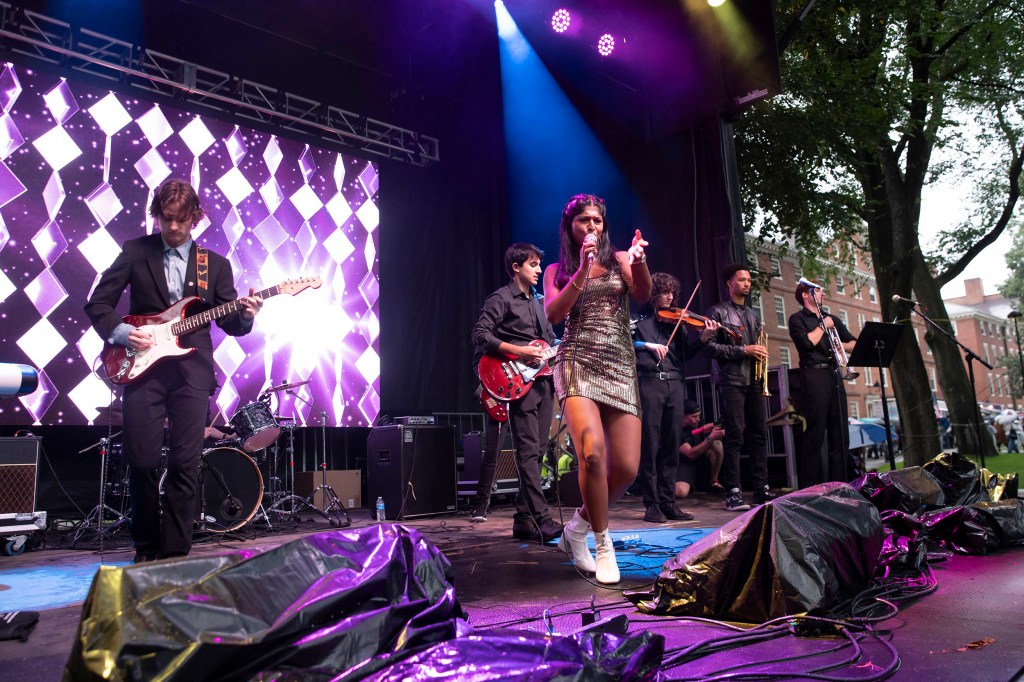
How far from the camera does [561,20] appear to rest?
29.9 feet

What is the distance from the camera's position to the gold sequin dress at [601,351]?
3479 millimetres

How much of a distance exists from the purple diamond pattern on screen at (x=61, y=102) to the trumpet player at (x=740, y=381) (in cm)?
712

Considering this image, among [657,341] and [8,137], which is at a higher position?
[8,137]

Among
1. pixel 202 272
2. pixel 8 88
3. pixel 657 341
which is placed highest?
pixel 8 88

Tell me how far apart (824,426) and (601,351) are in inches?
176

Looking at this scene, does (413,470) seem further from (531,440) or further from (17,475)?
(17,475)

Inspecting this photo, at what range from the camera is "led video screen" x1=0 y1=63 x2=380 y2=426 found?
7.16m

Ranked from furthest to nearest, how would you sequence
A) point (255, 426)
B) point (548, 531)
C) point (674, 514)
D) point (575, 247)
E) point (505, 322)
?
point (255, 426) < point (674, 514) < point (505, 322) < point (548, 531) < point (575, 247)

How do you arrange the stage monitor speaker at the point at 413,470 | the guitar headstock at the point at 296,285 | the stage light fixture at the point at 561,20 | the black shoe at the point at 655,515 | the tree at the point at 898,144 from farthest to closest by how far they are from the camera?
the tree at the point at 898,144 < the stage light fixture at the point at 561,20 < the stage monitor speaker at the point at 413,470 < the black shoe at the point at 655,515 < the guitar headstock at the point at 296,285

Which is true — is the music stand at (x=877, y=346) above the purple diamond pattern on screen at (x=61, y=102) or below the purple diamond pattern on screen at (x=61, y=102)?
below

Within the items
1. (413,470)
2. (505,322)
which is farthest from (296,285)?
(413,470)

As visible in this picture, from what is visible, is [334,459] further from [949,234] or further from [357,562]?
[949,234]

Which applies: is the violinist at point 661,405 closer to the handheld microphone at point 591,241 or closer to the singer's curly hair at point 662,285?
the singer's curly hair at point 662,285

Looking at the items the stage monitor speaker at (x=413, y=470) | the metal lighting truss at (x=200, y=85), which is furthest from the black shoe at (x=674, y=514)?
the metal lighting truss at (x=200, y=85)
